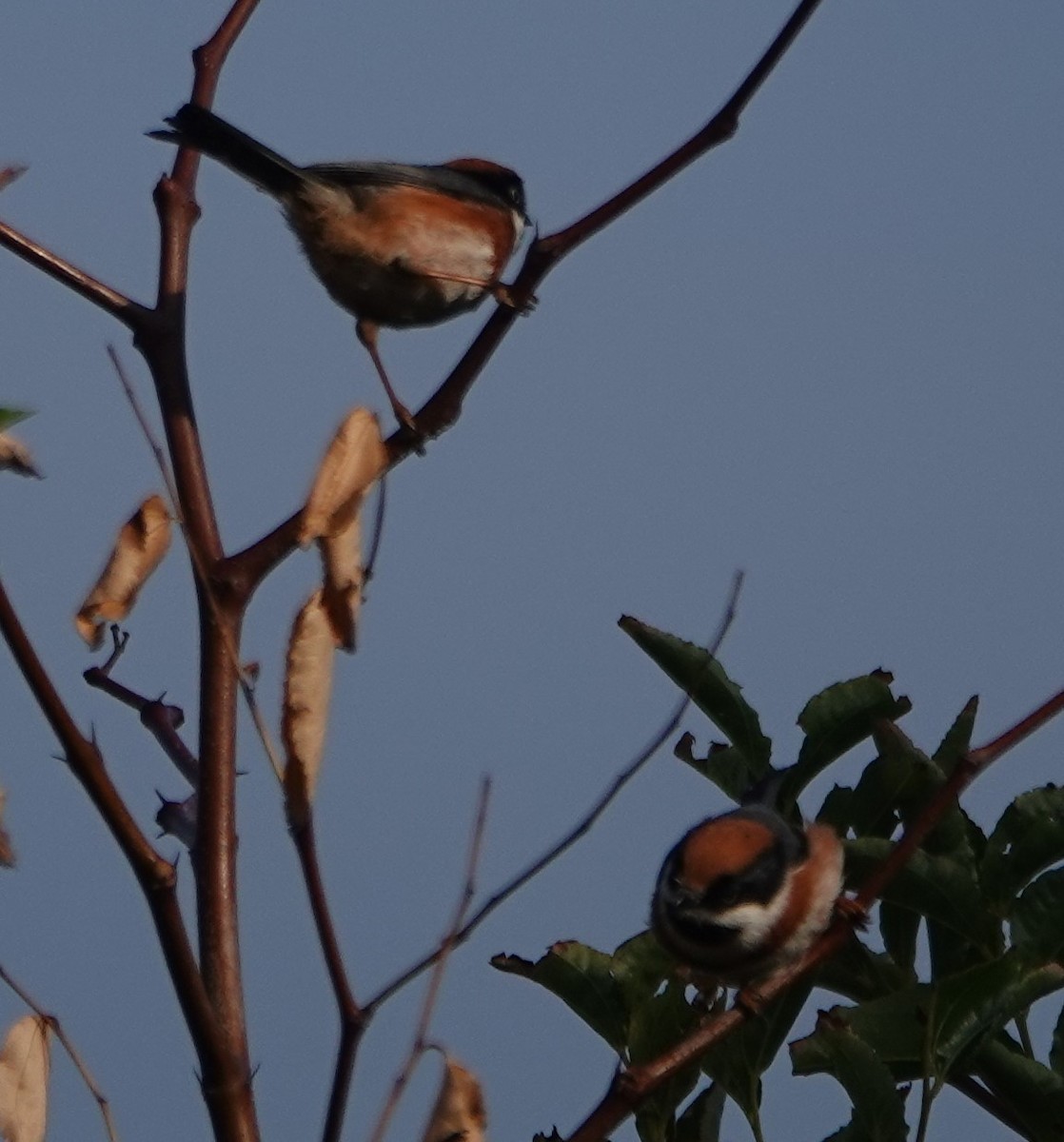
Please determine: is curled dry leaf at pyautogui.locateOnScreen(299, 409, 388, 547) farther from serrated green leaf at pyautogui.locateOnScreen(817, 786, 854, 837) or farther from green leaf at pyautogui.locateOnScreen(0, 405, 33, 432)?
serrated green leaf at pyautogui.locateOnScreen(817, 786, 854, 837)

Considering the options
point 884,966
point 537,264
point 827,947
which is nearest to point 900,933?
point 884,966

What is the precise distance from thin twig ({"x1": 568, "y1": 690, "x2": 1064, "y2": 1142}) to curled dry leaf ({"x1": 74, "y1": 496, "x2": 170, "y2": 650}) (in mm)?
857

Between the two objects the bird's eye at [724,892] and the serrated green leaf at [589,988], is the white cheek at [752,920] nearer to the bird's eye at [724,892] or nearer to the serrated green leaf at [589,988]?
the bird's eye at [724,892]

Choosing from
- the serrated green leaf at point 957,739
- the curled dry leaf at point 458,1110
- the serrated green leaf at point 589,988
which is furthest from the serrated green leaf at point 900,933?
the curled dry leaf at point 458,1110

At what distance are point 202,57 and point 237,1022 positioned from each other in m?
1.59

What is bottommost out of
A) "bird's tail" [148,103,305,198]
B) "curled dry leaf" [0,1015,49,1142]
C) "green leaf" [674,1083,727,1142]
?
"curled dry leaf" [0,1015,49,1142]

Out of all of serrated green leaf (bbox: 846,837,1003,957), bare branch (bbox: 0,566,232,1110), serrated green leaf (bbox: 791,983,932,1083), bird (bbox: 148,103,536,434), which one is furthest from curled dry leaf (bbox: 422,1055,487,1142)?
bird (bbox: 148,103,536,434)

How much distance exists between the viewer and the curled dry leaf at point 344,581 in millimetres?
1695

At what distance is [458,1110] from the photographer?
173cm

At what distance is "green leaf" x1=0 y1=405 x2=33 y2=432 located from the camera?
1890mm

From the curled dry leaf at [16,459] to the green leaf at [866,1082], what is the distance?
1.21m

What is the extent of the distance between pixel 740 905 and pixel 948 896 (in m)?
1.14

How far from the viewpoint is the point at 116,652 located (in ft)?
7.10

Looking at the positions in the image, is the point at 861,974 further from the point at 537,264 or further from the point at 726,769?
the point at 537,264
